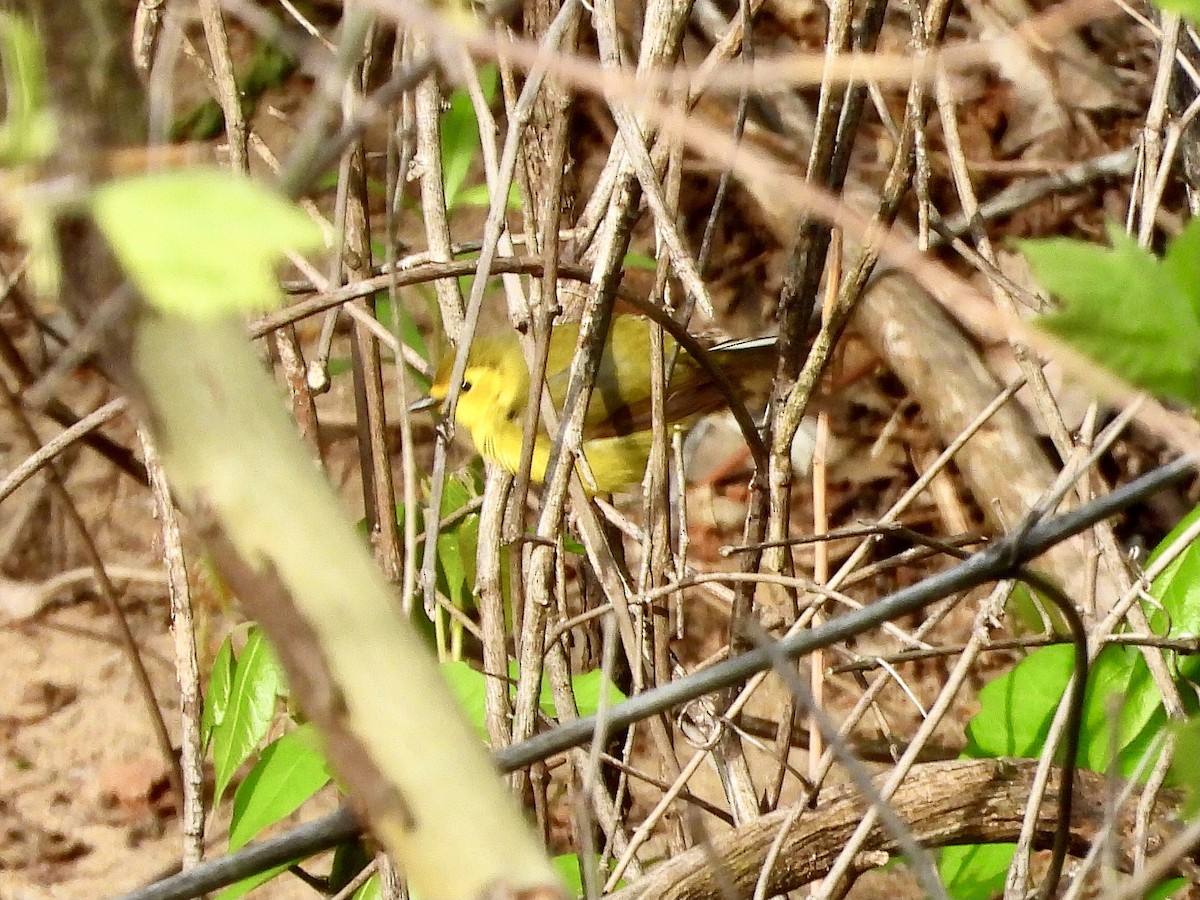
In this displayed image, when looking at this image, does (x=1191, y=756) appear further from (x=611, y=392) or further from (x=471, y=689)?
(x=611, y=392)

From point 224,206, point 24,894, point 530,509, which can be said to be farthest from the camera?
point 530,509

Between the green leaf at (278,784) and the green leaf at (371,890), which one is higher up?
the green leaf at (278,784)

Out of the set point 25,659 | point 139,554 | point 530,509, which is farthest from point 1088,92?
point 25,659

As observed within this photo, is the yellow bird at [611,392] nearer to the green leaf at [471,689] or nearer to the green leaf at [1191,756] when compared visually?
the green leaf at [471,689]

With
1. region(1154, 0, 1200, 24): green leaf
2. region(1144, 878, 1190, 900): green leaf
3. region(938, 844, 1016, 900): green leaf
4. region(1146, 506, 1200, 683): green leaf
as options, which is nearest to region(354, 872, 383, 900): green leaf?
region(938, 844, 1016, 900): green leaf

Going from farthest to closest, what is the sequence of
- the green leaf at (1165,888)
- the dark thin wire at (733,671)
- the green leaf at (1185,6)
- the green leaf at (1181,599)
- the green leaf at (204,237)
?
the green leaf at (1181,599) → the green leaf at (1165,888) → the dark thin wire at (733,671) → the green leaf at (1185,6) → the green leaf at (204,237)

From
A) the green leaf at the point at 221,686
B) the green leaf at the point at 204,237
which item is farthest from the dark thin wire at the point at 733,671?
the green leaf at the point at 221,686

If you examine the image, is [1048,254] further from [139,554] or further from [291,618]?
[139,554]
